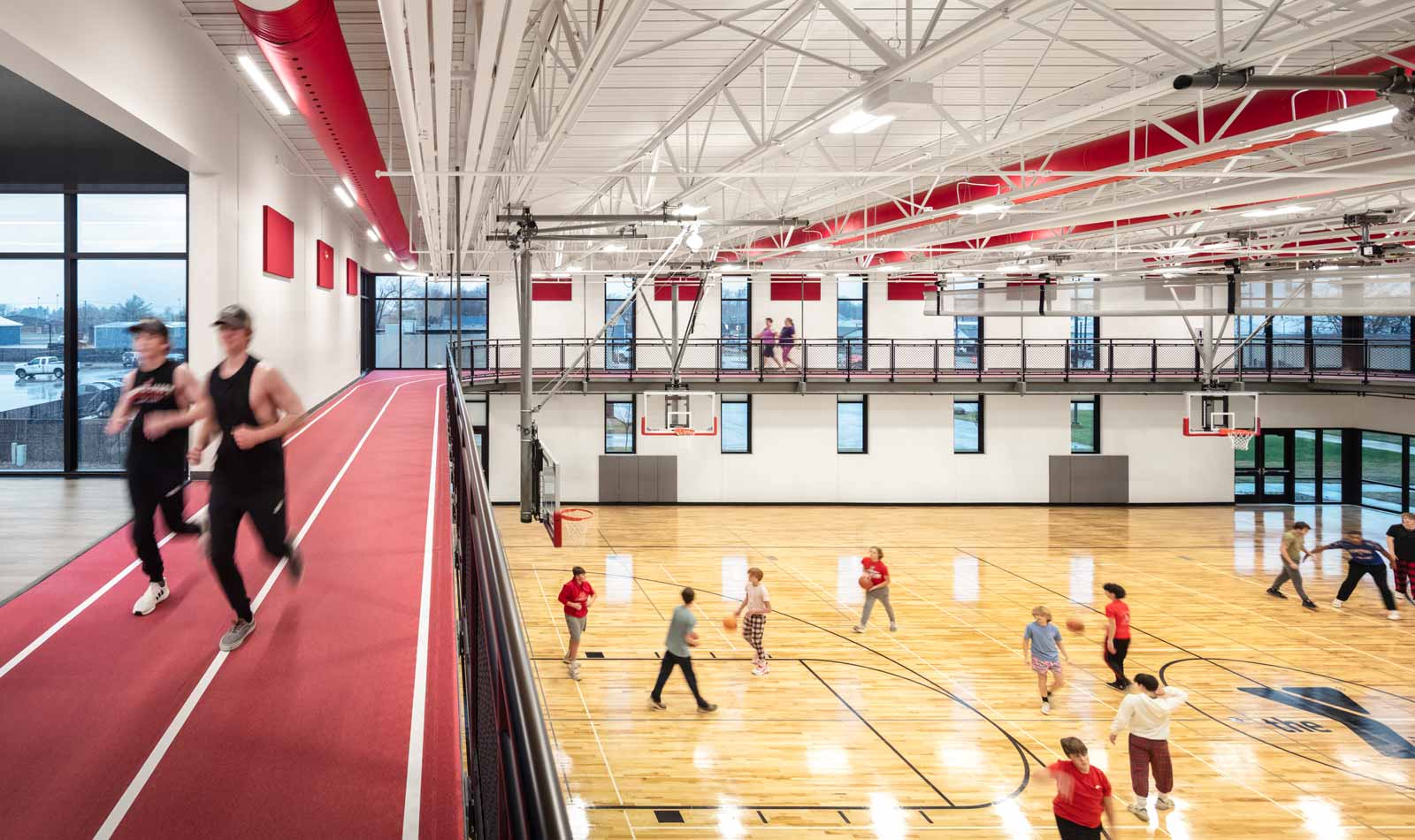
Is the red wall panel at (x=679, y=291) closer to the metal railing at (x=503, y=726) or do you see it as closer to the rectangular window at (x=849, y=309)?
the rectangular window at (x=849, y=309)

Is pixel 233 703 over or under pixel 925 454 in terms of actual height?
over

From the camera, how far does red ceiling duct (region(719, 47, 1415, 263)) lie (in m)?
8.32

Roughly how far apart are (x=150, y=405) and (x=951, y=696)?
348 inches

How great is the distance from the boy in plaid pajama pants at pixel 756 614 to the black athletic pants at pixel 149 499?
7378 millimetres

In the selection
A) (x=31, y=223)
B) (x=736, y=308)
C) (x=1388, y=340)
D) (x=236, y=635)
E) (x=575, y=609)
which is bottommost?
(x=575, y=609)

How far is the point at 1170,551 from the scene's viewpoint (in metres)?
18.1

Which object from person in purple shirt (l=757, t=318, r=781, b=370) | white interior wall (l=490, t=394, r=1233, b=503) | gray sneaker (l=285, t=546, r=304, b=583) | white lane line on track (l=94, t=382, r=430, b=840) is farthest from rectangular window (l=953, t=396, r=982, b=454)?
gray sneaker (l=285, t=546, r=304, b=583)

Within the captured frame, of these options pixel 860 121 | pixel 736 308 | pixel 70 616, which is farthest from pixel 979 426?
pixel 70 616

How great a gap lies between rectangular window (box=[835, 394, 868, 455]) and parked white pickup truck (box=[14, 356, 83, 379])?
17925 mm

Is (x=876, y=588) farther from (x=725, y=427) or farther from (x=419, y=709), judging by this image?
(x=725, y=427)

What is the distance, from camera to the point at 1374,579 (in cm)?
1338

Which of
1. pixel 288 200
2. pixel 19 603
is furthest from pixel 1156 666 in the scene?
pixel 288 200

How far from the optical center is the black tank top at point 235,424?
3.25 meters

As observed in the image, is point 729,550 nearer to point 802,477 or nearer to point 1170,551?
point 802,477
